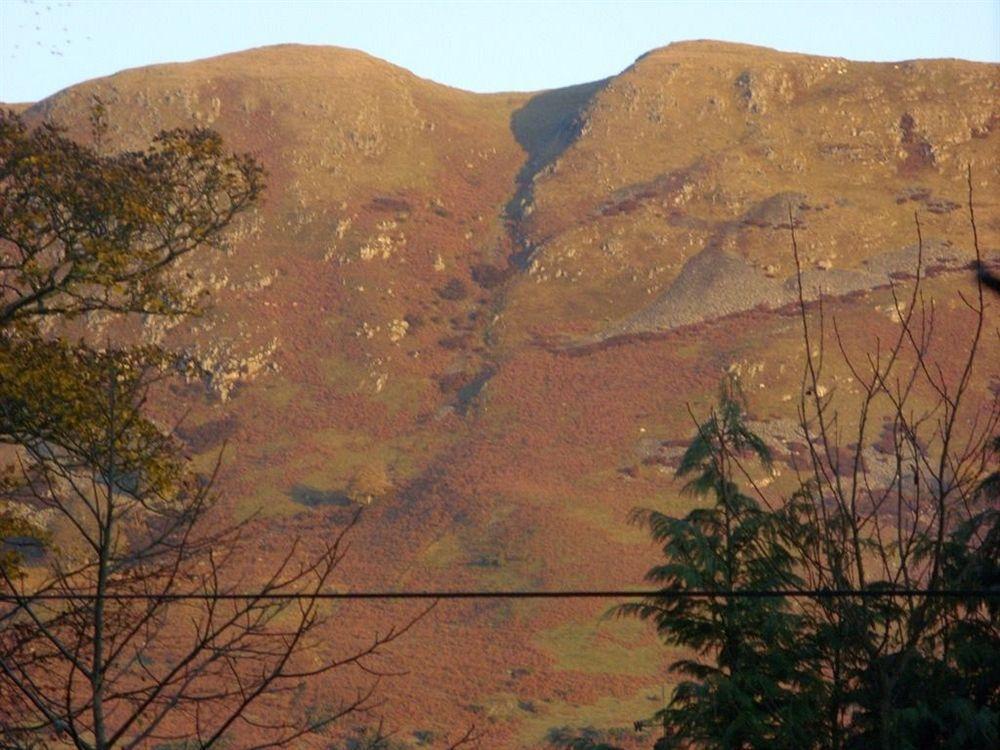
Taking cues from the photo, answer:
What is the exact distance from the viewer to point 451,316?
291ft

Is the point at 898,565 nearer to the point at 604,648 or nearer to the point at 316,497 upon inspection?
the point at 604,648

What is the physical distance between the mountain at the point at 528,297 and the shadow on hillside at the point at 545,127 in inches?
21.2

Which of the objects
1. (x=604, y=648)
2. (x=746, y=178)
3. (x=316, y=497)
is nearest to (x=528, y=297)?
(x=746, y=178)

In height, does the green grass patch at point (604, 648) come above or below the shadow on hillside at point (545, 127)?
below

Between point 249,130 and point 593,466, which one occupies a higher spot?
point 249,130

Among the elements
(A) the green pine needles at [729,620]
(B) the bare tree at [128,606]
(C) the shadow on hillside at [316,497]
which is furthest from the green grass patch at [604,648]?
(A) the green pine needles at [729,620]

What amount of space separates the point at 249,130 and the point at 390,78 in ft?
61.1

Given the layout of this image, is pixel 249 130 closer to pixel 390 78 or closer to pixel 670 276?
pixel 390 78

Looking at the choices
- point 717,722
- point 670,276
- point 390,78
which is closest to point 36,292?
point 717,722

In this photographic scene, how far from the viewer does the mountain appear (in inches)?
2403

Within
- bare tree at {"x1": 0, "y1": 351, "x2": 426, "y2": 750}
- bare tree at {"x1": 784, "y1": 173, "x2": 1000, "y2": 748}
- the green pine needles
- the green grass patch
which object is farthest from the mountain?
bare tree at {"x1": 784, "y1": 173, "x2": 1000, "y2": 748}

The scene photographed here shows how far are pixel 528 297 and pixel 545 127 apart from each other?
32404 mm

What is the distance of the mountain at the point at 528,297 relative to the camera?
61031mm

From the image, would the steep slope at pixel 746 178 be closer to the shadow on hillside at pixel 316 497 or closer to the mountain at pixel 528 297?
the mountain at pixel 528 297
